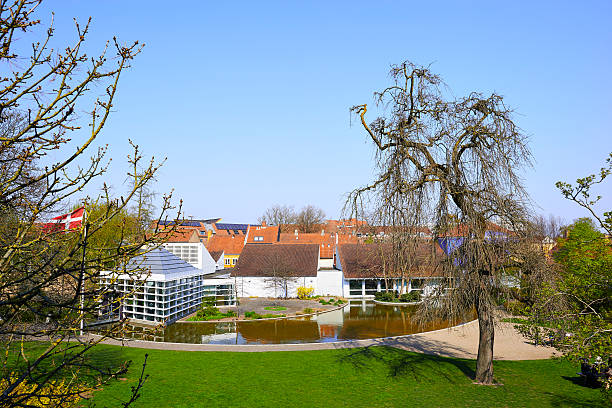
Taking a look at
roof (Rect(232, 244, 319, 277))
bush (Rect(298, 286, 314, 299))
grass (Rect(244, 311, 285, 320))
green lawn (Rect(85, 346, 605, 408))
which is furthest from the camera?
roof (Rect(232, 244, 319, 277))

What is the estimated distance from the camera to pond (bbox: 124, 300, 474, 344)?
66.6ft

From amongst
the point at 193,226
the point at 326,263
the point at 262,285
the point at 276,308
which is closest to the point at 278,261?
the point at 262,285

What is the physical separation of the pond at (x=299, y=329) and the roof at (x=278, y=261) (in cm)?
736

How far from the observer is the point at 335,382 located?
13844 millimetres

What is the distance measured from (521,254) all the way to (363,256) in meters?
24.9

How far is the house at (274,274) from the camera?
34.5m

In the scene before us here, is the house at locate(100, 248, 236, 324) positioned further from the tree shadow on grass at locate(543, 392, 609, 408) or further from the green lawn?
the tree shadow on grass at locate(543, 392, 609, 408)

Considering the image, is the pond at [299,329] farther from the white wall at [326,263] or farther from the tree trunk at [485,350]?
the white wall at [326,263]

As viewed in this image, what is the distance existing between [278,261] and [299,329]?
1253cm

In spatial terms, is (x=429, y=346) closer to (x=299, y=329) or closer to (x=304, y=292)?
(x=299, y=329)

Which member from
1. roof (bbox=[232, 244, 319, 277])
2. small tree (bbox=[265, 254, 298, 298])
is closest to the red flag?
small tree (bbox=[265, 254, 298, 298])

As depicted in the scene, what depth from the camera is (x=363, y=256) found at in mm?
36719

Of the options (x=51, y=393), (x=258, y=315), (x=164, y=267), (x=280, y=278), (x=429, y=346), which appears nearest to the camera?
(x=51, y=393)

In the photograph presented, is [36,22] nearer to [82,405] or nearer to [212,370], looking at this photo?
[82,405]
